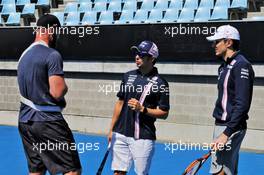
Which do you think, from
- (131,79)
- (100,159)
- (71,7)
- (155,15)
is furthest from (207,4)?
(131,79)

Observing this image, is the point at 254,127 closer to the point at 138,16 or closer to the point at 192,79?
the point at 192,79

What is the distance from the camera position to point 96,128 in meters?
11.3

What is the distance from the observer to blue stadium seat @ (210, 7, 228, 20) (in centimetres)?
1195

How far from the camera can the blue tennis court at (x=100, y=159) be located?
779cm

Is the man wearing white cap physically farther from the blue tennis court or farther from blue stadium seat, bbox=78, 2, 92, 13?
blue stadium seat, bbox=78, 2, 92, 13

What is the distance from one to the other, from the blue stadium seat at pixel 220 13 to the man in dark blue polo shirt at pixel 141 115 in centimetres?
712

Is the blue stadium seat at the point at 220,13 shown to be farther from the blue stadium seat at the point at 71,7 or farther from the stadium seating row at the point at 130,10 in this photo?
the blue stadium seat at the point at 71,7

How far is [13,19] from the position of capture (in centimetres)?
1488

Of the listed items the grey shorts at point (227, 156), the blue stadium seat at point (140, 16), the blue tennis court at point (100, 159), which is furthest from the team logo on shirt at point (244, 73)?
the blue stadium seat at point (140, 16)

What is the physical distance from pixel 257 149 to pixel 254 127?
1.37 feet

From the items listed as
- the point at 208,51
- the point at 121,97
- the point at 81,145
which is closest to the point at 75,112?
the point at 81,145

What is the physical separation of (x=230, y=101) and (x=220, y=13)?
307 inches

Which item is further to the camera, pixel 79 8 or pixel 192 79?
pixel 79 8

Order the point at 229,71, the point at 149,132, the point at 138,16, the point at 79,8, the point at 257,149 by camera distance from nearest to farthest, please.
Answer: the point at 229,71 < the point at 149,132 < the point at 257,149 < the point at 138,16 < the point at 79,8
